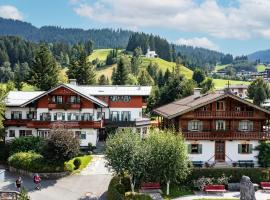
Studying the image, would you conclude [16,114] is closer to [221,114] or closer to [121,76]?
[221,114]

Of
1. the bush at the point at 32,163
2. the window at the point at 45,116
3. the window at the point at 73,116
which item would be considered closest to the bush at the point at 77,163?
the bush at the point at 32,163

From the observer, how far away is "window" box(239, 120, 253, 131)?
5338cm

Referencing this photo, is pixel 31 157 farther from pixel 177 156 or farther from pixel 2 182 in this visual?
pixel 177 156

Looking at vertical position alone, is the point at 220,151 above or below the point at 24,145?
below

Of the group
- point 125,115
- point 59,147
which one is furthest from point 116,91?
point 59,147

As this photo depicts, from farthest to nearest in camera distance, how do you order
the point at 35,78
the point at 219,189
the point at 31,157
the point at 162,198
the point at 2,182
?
the point at 35,78 < the point at 31,157 < the point at 2,182 < the point at 219,189 < the point at 162,198

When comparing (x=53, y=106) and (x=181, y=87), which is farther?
(x=181, y=87)

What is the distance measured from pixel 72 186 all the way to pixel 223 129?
17647 mm

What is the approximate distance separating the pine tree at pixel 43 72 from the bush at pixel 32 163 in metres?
43.8

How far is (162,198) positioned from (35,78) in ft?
201

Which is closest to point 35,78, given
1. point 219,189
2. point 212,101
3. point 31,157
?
point 31,157

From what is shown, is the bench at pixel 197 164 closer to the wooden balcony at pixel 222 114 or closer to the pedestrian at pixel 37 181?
the wooden balcony at pixel 222 114

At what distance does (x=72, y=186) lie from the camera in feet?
163

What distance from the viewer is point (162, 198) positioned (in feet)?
141
